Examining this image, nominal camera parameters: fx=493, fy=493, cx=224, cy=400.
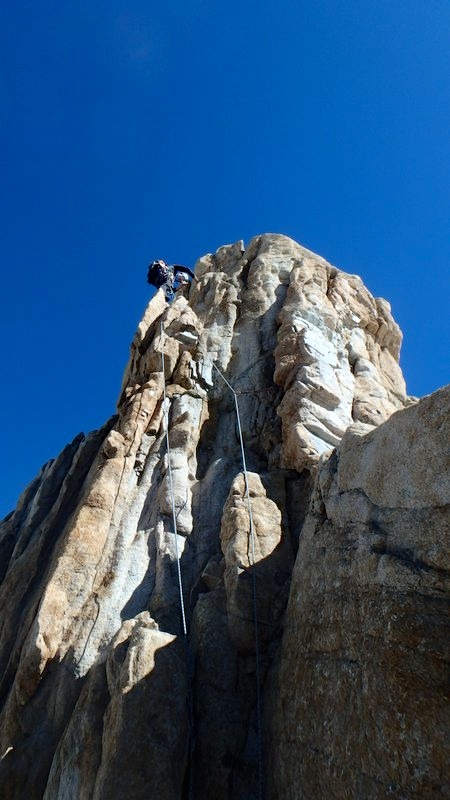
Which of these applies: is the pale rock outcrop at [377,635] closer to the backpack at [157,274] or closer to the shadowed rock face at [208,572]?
the shadowed rock face at [208,572]

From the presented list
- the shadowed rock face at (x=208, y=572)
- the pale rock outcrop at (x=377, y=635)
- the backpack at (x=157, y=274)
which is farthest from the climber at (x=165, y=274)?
the pale rock outcrop at (x=377, y=635)

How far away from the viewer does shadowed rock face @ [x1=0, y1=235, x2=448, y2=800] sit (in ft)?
24.9

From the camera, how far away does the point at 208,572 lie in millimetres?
11992

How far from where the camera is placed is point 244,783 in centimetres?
845

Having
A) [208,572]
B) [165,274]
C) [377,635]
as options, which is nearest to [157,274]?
[165,274]

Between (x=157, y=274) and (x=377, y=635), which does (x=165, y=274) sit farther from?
(x=377, y=635)

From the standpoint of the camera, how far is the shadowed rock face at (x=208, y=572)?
24.9 feet

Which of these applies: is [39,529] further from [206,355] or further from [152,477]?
[206,355]

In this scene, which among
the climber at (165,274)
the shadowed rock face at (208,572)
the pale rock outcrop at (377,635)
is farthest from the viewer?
the climber at (165,274)

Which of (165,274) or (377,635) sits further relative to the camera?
(165,274)

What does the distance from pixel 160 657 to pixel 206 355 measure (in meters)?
14.0

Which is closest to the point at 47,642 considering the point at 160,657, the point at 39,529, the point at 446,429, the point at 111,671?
the point at 111,671

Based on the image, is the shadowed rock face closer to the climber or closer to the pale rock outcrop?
the pale rock outcrop

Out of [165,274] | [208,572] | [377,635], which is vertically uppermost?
[165,274]
